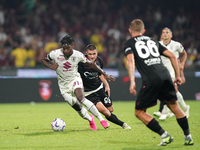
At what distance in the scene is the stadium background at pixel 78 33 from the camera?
1563 cm

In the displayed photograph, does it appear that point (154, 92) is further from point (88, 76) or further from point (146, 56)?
point (88, 76)

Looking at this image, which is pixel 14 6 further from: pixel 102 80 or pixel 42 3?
pixel 102 80

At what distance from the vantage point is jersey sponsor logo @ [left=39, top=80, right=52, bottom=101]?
1565cm

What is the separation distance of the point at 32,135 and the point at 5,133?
625 millimetres

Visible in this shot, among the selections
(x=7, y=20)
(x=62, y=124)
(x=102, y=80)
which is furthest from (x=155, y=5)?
(x=62, y=124)

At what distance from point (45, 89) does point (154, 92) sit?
11.0 metres

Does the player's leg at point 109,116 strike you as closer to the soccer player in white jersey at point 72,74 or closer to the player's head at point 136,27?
the soccer player in white jersey at point 72,74

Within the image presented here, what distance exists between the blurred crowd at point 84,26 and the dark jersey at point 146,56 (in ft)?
35.0

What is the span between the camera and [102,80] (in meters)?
8.12

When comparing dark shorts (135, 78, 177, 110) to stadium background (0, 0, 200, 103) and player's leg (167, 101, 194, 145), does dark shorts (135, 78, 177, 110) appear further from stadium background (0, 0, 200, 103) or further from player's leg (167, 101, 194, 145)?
stadium background (0, 0, 200, 103)

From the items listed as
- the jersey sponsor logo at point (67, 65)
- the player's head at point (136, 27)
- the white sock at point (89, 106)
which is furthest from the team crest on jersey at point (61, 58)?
the player's head at point (136, 27)

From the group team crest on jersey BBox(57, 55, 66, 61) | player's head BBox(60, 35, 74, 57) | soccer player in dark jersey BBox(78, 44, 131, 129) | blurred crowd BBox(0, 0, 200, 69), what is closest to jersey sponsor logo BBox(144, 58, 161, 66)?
player's head BBox(60, 35, 74, 57)

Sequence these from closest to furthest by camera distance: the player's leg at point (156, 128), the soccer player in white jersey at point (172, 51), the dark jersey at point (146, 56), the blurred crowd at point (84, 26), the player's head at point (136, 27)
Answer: the player's leg at point (156, 128) < the dark jersey at point (146, 56) < the player's head at point (136, 27) < the soccer player in white jersey at point (172, 51) < the blurred crowd at point (84, 26)

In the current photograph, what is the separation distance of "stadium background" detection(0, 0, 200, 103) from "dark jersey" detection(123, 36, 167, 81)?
10547mm
